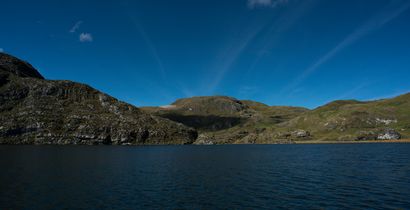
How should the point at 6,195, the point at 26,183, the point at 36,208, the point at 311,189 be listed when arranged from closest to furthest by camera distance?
the point at 36,208
the point at 6,195
the point at 311,189
the point at 26,183

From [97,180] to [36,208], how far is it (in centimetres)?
2651

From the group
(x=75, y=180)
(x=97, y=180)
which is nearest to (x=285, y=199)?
(x=97, y=180)

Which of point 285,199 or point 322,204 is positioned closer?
point 322,204

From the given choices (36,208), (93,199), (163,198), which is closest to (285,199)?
(163,198)

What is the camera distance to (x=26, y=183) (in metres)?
61.2

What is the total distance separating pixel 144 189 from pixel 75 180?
2078 cm

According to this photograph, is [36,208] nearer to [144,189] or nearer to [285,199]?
[144,189]

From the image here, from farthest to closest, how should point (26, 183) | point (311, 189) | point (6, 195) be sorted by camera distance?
point (26, 183), point (311, 189), point (6, 195)

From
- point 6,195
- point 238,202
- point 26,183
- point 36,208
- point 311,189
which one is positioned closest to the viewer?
point 36,208

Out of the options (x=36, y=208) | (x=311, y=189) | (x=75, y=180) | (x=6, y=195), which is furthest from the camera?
(x=75, y=180)

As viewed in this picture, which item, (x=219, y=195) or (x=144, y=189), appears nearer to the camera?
(x=219, y=195)

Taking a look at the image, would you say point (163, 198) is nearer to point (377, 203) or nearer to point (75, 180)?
point (75, 180)

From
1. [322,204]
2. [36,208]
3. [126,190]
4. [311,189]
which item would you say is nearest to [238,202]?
[322,204]

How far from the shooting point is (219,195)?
52.3m
